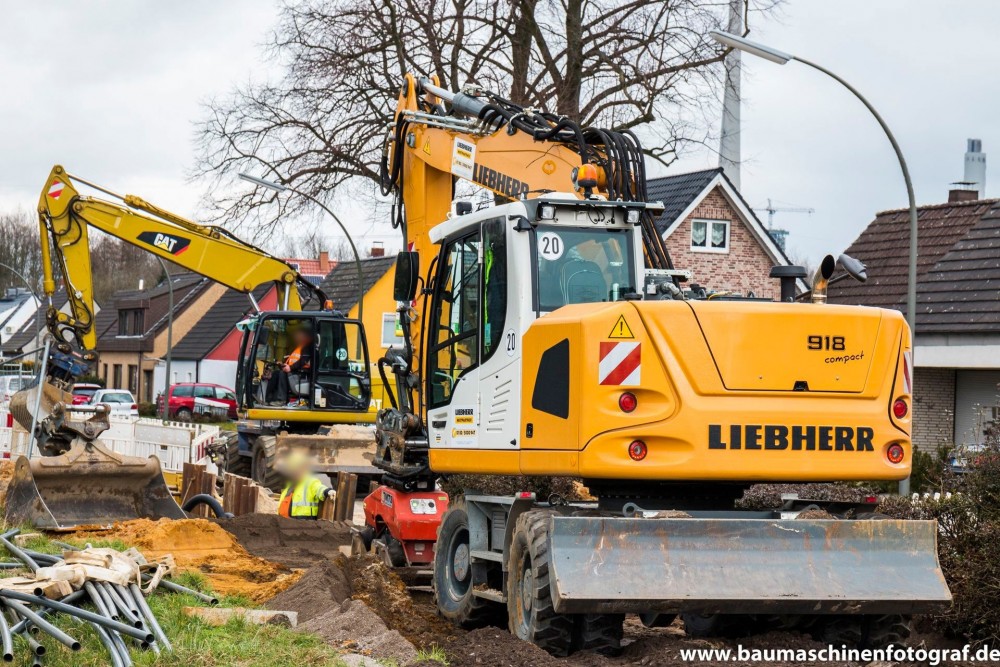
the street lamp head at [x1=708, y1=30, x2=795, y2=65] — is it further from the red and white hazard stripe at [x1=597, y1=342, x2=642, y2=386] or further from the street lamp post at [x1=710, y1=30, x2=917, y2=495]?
the red and white hazard stripe at [x1=597, y1=342, x2=642, y2=386]

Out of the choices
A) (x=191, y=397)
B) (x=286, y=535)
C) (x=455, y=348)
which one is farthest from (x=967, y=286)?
(x=191, y=397)

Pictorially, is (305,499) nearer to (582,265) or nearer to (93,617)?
(582,265)

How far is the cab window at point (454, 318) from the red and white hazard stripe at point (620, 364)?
163 centimetres

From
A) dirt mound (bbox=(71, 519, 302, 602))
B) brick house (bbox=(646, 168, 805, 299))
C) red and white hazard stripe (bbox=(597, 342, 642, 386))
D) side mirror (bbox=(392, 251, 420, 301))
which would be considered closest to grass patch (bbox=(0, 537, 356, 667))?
red and white hazard stripe (bbox=(597, 342, 642, 386))

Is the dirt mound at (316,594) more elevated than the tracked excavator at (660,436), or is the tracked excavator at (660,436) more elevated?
the tracked excavator at (660,436)

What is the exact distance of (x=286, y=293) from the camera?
21781 mm

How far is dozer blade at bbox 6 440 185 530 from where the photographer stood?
45.6 ft

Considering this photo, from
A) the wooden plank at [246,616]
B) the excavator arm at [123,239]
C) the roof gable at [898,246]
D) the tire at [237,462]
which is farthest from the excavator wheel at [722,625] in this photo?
the roof gable at [898,246]

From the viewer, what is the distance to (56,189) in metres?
19.0

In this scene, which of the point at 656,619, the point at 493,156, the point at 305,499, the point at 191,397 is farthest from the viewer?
the point at 191,397

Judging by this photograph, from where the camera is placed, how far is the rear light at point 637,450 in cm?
798

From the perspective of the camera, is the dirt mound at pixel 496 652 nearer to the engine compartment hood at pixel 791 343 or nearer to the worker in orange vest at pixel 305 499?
the engine compartment hood at pixel 791 343

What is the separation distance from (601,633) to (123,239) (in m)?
13.5

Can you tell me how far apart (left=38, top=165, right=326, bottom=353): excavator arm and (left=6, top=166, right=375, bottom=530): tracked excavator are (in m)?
0.02
